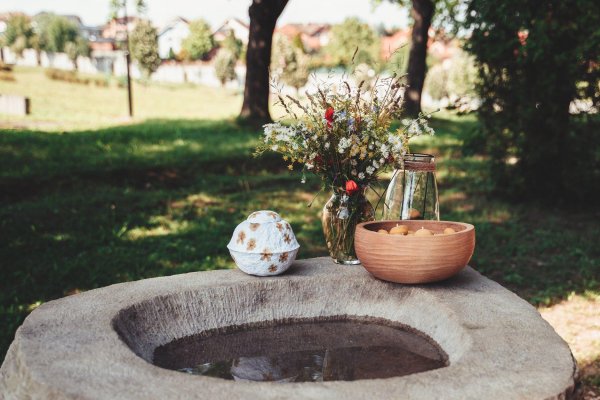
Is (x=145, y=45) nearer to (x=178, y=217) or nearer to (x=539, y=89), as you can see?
(x=178, y=217)

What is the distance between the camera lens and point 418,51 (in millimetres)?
13617

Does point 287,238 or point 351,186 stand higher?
point 351,186

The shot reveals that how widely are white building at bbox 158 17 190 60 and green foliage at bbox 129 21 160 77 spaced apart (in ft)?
4.42

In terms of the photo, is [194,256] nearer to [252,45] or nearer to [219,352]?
[219,352]

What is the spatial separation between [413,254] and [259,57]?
30.5ft

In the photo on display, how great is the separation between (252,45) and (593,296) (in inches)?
313

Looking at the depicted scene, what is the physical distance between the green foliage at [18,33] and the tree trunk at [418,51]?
2799cm

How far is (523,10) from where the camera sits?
607 cm

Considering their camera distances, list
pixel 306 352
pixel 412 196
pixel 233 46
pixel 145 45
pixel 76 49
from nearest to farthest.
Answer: pixel 306 352 < pixel 412 196 < pixel 145 45 < pixel 233 46 < pixel 76 49

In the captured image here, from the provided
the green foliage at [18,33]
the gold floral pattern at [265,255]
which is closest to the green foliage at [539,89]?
the gold floral pattern at [265,255]

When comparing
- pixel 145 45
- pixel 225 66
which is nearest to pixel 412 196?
pixel 145 45

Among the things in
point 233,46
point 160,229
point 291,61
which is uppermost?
point 233,46

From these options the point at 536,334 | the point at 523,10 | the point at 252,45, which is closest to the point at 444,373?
the point at 536,334

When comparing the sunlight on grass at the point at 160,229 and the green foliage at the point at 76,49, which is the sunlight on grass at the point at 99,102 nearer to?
the sunlight on grass at the point at 160,229
